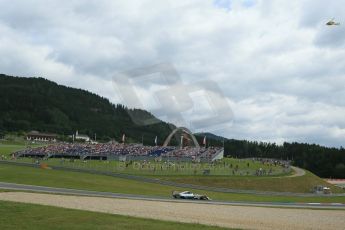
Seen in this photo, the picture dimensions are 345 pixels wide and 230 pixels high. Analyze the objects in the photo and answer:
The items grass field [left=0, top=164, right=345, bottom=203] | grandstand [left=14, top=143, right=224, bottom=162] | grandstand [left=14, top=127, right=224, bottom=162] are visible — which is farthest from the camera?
grandstand [left=14, top=143, right=224, bottom=162]

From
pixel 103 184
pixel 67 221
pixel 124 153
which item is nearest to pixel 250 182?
pixel 103 184

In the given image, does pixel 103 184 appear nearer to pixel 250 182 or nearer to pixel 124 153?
pixel 250 182

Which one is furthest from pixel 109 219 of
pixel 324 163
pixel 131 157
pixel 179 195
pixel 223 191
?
pixel 324 163

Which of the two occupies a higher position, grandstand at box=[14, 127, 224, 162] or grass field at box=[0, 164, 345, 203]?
grandstand at box=[14, 127, 224, 162]

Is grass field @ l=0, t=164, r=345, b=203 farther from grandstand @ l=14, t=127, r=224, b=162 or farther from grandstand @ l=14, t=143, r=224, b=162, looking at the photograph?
grandstand @ l=14, t=143, r=224, b=162

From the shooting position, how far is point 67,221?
23266mm

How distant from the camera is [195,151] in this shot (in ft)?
376

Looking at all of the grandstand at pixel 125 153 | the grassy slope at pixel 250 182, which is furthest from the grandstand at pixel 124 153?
the grassy slope at pixel 250 182

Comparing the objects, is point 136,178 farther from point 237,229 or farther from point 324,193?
point 237,229

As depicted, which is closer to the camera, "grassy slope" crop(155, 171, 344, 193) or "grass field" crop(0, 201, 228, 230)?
"grass field" crop(0, 201, 228, 230)

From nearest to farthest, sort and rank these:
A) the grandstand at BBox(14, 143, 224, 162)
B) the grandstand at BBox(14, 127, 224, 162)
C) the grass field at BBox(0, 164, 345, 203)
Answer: the grass field at BBox(0, 164, 345, 203) → the grandstand at BBox(14, 127, 224, 162) → the grandstand at BBox(14, 143, 224, 162)

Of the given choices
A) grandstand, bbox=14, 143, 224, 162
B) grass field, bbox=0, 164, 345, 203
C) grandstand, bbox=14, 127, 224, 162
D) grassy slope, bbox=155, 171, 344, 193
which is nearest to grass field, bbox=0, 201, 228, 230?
grass field, bbox=0, 164, 345, 203

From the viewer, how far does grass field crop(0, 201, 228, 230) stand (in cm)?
2150

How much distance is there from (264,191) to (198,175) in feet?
34.7
